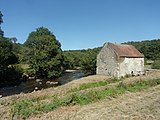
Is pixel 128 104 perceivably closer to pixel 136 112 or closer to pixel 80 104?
pixel 136 112

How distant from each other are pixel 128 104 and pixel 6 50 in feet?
100.0

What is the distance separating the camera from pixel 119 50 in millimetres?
45406

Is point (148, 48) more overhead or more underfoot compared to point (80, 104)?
more overhead

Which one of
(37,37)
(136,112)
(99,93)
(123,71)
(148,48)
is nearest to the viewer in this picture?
(136,112)

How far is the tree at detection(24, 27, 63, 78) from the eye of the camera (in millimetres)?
49744

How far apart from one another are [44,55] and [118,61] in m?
15.8

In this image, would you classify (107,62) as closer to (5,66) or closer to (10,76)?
(10,76)

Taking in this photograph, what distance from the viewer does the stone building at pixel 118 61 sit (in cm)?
4350

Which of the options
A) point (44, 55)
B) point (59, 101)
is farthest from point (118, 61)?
point (59, 101)

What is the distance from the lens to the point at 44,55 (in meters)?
49.3

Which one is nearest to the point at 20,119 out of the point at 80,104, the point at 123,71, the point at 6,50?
the point at 80,104

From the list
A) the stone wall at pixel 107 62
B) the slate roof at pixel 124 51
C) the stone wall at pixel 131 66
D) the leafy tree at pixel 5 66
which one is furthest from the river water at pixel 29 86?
the slate roof at pixel 124 51

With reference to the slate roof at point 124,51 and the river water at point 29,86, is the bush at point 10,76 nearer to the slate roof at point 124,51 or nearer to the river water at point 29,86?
the river water at point 29,86

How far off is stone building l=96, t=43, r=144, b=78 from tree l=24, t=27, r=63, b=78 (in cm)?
947
